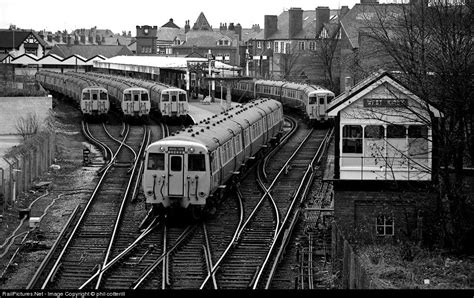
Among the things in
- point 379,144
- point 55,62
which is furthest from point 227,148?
point 55,62

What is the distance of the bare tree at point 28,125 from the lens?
4610cm

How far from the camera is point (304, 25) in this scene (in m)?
98.6

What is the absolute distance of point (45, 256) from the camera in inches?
870

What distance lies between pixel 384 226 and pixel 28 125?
102 feet

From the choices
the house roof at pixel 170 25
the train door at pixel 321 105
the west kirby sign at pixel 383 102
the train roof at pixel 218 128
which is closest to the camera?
the west kirby sign at pixel 383 102

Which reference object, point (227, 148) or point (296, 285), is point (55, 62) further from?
point (296, 285)

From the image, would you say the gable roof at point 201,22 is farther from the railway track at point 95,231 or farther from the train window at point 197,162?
the train window at point 197,162

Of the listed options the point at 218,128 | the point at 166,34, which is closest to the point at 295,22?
the point at 166,34

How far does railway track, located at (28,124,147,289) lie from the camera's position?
66.8ft

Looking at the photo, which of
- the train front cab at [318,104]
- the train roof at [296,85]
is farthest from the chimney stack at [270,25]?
Answer: the train front cab at [318,104]

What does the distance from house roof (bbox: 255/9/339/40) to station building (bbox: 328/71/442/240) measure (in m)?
72.5

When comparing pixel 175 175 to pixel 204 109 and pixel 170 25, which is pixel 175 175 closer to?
pixel 204 109

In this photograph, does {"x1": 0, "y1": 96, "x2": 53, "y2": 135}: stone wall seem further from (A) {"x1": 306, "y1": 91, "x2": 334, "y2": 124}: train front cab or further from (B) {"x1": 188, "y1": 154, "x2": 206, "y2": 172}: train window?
(B) {"x1": 188, "y1": 154, "x2": 206, "y2": 172}: train window

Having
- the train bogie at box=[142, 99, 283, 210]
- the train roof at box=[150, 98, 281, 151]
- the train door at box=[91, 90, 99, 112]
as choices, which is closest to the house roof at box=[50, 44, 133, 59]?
the train door at box=[91, 90, 99, 112]
